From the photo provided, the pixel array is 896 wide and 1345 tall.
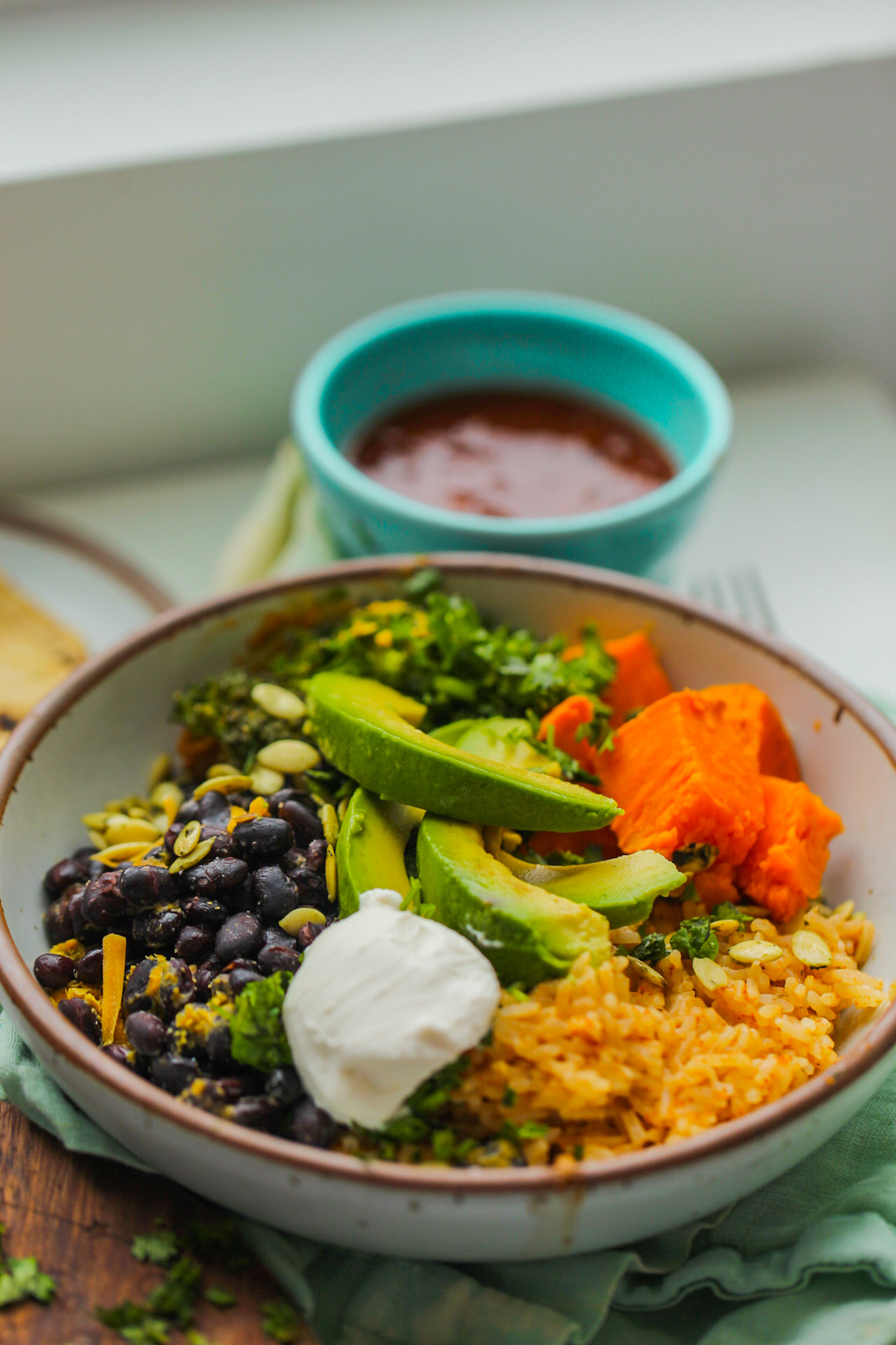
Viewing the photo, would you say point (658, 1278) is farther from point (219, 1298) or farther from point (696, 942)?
point (219, 1298)

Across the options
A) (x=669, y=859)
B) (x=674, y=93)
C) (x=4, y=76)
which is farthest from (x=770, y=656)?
(x=4, y=76)

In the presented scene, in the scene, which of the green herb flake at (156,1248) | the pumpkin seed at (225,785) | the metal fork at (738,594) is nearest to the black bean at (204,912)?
the pumpkin seed at (225,785)

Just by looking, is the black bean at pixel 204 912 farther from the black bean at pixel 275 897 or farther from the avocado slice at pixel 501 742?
the avocado slice at pixel 501 742

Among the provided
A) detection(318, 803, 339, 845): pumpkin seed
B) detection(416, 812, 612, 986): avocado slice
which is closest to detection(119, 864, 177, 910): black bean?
detection(318, 803, 339, 845): pumpkin seed

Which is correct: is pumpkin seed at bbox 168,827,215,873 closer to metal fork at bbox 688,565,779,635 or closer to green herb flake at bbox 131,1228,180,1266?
green herb flake at bbox 131,1228,180,1266

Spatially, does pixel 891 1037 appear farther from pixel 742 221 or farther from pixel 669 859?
pixel 742 221

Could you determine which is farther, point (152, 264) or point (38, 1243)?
point (152, 264)
